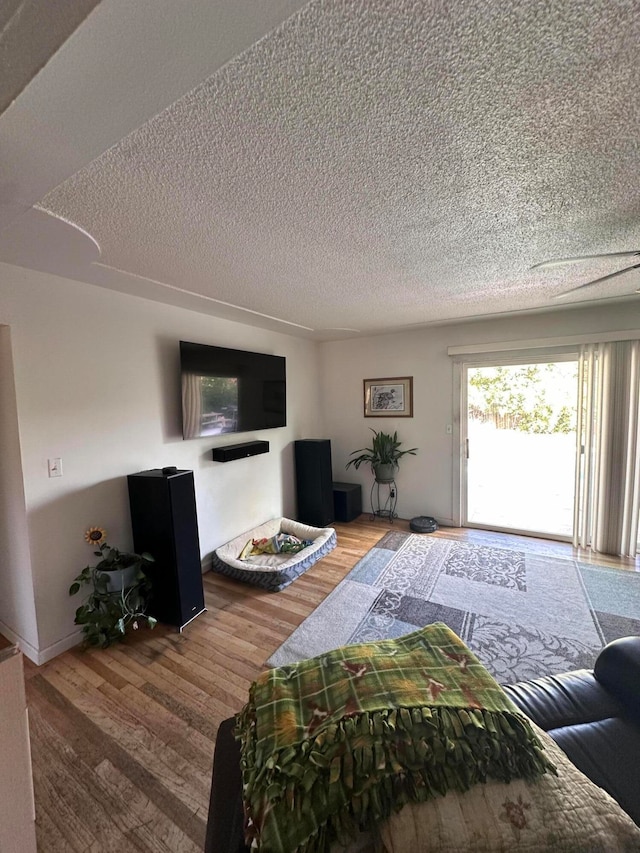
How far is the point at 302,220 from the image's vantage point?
149 centimetres

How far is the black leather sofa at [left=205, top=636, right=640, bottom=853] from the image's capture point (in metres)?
0.76

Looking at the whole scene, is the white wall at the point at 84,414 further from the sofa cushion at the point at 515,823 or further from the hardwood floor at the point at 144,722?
the sofa cushion at the point at 515,823

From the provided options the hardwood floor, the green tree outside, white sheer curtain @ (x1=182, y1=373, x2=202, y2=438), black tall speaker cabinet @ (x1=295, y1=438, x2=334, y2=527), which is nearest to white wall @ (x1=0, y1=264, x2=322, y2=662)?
white sheer curtain @ (x1=182, y1=373, x2=202, y2=438)

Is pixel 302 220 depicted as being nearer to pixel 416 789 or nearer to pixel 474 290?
pixel 474 290

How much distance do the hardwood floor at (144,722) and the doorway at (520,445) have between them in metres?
2.64

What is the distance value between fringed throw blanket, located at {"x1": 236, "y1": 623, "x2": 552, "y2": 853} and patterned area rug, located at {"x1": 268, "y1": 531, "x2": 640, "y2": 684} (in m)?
1.34

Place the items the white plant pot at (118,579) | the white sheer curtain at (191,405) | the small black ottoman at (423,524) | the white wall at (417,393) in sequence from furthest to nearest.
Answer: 1. the small black ottoman at (423,524)
2. the white wall at (417,393)
3. the white sheer curtain at (191,405)
4. the white plant pot at (118,579)

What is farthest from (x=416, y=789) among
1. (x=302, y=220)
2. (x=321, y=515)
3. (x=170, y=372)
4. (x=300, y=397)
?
(x=300, y=397)

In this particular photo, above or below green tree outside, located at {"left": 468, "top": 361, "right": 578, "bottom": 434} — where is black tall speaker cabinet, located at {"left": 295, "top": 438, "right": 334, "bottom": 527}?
below

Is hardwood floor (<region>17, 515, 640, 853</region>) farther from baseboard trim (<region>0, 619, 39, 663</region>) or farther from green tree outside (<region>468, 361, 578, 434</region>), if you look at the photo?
green tree outside (<region>468, 361, 578, 434</region>)

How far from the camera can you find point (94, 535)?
7.05 feet

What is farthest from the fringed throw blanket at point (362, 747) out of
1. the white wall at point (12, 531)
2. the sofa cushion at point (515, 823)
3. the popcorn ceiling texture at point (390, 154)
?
the white wall at point (12, 531)

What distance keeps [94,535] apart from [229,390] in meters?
1.53

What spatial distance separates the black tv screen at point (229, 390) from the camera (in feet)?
8.94
